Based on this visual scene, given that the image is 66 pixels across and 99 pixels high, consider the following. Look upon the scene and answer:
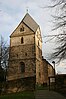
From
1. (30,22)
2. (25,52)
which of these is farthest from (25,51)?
(30,22)

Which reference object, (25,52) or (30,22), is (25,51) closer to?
(25,52)

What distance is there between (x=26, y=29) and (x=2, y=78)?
17.1m

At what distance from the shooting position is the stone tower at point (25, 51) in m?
54.9

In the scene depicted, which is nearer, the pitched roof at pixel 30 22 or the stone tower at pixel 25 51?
the stone tower at pixel 25 51

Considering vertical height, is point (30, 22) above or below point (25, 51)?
above

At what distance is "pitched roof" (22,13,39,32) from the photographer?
5952 centimetres

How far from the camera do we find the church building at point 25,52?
54981 mm

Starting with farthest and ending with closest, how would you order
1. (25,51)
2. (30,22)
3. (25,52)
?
(30,22)
(25,51)
(25,52)

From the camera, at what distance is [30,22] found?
61.0m

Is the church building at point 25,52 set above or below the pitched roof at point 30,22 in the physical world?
below

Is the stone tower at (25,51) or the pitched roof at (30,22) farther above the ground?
the pitched roof at (30,22)

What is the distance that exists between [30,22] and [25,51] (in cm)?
884

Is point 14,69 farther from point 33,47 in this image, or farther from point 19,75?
point 33,47

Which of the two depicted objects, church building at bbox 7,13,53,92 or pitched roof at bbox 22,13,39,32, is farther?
pitched roof at bbox 22,13,39,32
